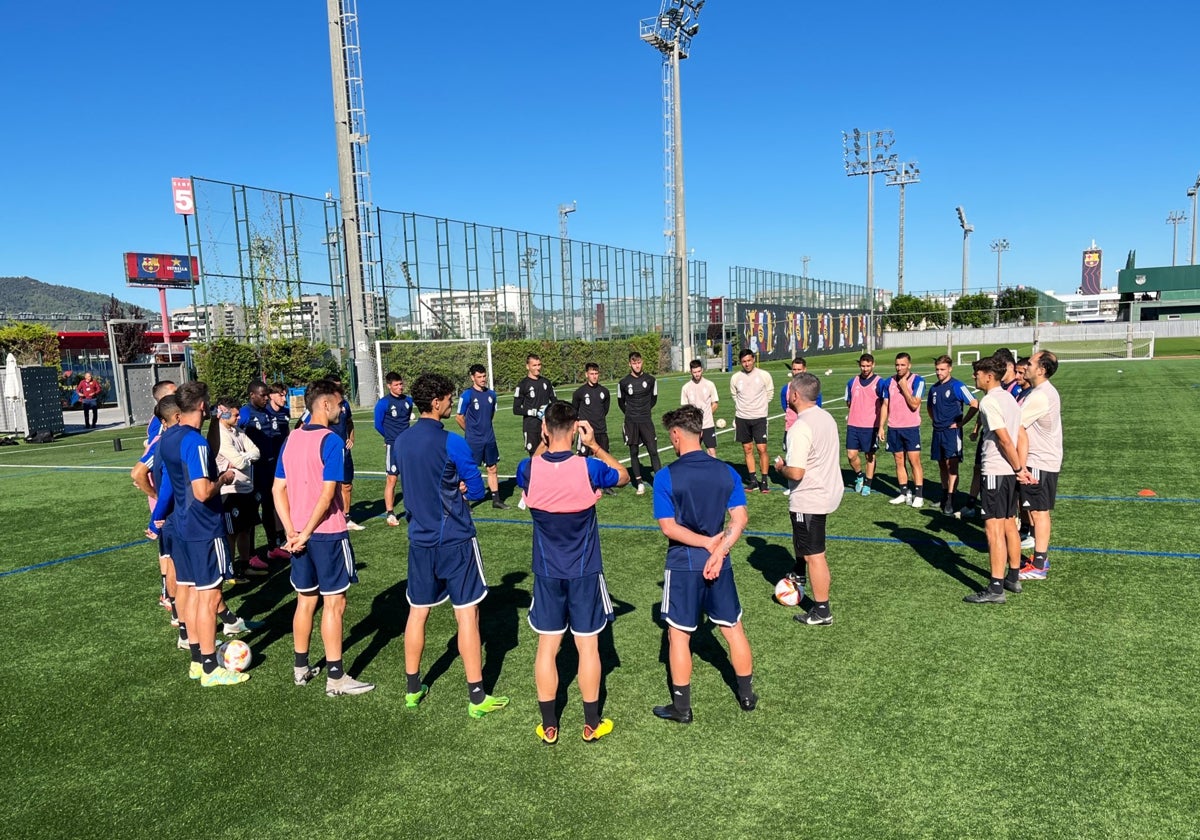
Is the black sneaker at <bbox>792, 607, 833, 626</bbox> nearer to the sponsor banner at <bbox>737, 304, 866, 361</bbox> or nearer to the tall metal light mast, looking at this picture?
the tall metal light mast

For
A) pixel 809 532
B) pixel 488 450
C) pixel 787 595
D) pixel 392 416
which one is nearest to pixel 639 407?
pixel 488 450

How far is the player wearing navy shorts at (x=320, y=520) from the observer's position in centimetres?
500

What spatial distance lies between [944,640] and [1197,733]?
1.66 metres

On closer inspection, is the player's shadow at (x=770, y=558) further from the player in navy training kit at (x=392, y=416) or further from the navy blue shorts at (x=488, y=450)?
the player in navy training kit at (x=392, y=416)

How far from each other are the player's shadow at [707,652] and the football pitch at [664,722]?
3 cm

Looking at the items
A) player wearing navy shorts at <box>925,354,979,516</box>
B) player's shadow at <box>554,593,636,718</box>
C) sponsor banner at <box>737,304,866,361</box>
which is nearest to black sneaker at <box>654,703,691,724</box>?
player's shadow at <box>554,593,636,718</box>

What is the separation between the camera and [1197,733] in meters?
4.34

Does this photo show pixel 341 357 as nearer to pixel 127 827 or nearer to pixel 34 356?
pixel 34 356

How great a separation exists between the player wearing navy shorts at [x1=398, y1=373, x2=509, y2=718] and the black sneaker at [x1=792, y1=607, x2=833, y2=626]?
2727mm

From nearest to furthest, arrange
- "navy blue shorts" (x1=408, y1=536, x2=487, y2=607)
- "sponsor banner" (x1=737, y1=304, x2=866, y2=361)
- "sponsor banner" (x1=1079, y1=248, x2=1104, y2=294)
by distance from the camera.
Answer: "navy blue shorts" (x1=408, y1=536, x2=487, y2=607), "sponsor banner" (x1=737, y1=304, x2=866, y2=361), "sponsor banner" (x1=1079, y1=248, x2=1104, y2=294)

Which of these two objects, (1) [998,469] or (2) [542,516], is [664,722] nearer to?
(2) [542,516]

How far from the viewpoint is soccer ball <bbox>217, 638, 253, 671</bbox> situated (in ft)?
18.2

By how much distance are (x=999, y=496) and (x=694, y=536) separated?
135 inches

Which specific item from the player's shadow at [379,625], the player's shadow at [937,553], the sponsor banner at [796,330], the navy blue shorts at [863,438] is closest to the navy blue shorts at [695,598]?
the player's shadow at [379,625]
